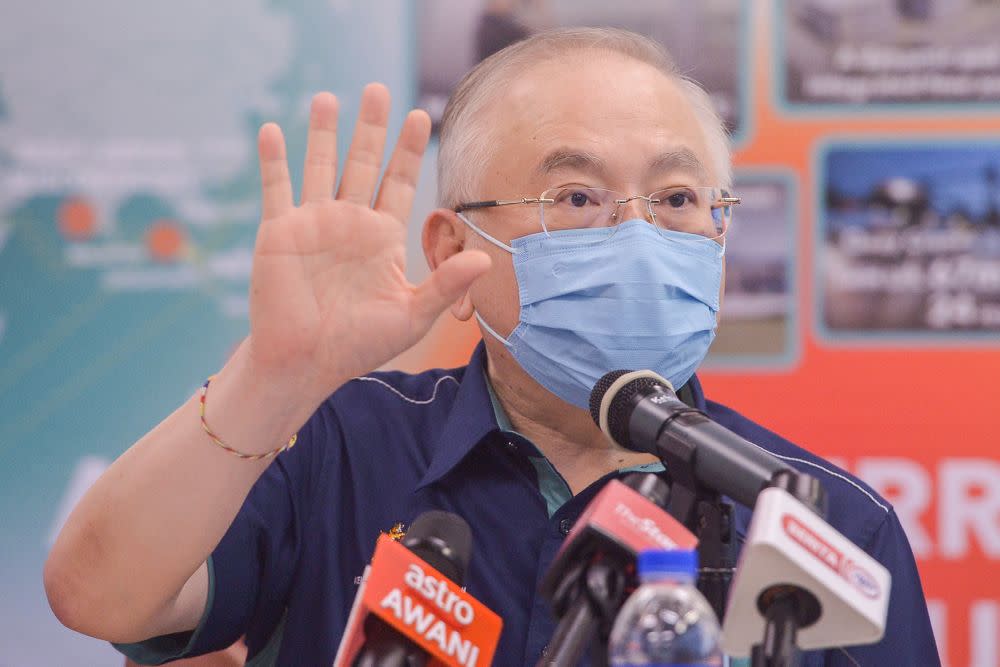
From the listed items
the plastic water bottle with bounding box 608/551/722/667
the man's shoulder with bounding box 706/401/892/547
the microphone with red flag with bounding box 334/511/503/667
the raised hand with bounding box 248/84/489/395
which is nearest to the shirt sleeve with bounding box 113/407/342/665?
the raised hand with bounding box 248/84/489/395

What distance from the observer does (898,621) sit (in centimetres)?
168

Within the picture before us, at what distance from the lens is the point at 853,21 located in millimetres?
2941

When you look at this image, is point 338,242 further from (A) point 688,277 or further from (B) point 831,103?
(B) point 831,103

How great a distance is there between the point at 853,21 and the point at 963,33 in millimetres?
285

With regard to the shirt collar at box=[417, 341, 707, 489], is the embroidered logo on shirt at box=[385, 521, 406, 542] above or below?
below

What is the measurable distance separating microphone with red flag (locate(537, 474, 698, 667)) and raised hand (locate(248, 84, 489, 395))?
1.47ft

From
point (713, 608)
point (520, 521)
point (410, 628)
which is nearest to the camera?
point (410, 628)

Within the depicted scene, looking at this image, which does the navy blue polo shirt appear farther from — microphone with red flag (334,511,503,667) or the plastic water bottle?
the plastic water bottle

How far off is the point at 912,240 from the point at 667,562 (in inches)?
88.7

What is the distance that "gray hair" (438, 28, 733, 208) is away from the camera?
1.90m

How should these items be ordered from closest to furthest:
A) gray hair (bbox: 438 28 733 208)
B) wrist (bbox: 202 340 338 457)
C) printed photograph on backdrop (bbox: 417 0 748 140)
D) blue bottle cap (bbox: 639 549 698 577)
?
blue bottle cap (bbox: 639 549 698 577) < wrist (bbox: 202 340 338 457) < gray hair (bbox: 438 28 733 208) < printed photograph on backdrop (bbox: 417 0 748 140)

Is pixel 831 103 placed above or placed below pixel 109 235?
above

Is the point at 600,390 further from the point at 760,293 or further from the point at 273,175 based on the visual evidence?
the point at 760,293

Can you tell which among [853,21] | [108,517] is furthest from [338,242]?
[853,21]
